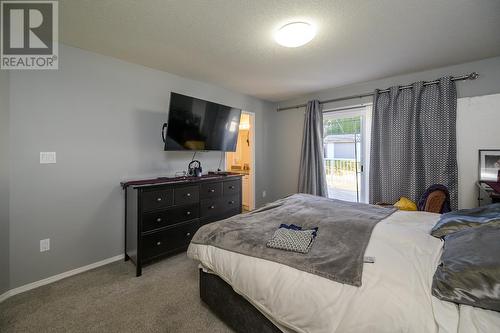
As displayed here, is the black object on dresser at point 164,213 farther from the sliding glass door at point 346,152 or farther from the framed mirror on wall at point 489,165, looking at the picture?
the framed mirror on wall at point 489,165

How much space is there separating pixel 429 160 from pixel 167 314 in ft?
11.8

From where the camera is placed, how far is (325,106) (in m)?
4.05

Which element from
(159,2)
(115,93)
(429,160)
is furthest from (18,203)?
(429,160)

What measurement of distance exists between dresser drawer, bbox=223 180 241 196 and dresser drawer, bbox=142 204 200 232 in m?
0.56

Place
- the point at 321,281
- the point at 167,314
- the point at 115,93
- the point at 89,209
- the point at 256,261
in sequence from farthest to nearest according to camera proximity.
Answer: the point at 115,93 → the point at 89,209 → the point at 167,314 → the point at 256,261 → the point at 321,281

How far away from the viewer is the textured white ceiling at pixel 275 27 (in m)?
1.75

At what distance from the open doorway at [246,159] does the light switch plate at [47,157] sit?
2.50m

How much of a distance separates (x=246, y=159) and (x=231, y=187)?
1752 mm

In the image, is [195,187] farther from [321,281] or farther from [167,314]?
[321,281]

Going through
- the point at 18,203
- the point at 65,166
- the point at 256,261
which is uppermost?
the point at 65,166

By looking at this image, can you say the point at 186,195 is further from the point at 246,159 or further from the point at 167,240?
the point at 246,159

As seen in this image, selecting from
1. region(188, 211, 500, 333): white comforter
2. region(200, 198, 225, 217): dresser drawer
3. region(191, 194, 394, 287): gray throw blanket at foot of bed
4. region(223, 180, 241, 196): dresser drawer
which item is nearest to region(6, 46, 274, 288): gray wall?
region(200, 198, 225, 217): dresser drawer

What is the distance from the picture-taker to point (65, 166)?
91.4 inches

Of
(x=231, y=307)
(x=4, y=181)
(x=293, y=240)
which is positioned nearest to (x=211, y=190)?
(x=231, y=307)
